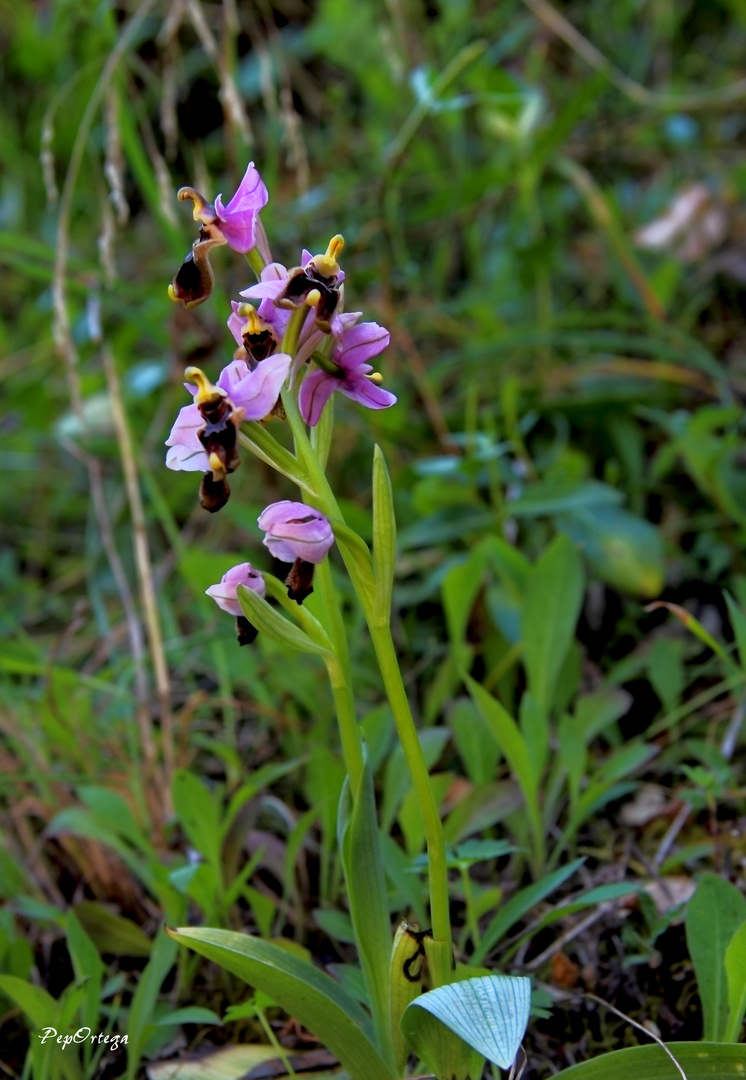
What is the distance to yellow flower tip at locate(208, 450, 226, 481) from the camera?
80 cm

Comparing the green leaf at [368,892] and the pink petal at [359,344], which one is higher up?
the pink petal at [359,344]

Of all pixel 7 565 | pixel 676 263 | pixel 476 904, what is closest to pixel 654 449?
pixel 676 263

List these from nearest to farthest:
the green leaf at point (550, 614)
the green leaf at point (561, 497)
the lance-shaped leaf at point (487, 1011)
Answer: the lance-shaped leaf at point (487, 1011) → the green leaf at point (550, 614) → the green leaf at point (561, 497)

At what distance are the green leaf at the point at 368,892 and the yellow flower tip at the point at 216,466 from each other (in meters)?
0.29

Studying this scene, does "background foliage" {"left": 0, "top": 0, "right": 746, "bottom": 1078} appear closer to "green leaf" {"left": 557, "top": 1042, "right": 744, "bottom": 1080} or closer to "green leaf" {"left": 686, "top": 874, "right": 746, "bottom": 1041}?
"green leaf" {"left": 686, "top": 874, "right": 746, "bottom": 1041}

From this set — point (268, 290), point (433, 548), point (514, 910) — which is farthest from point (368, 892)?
point (433, 548)

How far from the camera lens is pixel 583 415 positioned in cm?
209

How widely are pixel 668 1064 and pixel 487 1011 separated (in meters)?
0.19

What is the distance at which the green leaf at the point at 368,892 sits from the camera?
917 millimetres

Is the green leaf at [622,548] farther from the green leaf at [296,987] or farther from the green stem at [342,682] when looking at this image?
the green leaf at [296,987]

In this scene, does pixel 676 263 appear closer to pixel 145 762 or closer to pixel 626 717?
pixel 626 717

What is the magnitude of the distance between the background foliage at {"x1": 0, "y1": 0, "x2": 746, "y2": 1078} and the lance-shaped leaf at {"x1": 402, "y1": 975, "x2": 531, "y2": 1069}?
26cm

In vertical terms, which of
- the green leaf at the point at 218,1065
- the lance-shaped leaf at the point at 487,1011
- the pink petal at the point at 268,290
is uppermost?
the pink petal at the point at 268,290
